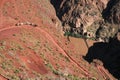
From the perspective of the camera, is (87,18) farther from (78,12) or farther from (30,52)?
(30,52)

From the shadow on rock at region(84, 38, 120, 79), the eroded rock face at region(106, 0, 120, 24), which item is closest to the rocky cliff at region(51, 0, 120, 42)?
the eroded rock face at region(106, 0, 120, 24)

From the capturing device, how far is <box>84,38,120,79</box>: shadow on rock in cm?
7374

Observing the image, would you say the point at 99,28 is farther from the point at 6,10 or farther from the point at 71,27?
the point at 6,10

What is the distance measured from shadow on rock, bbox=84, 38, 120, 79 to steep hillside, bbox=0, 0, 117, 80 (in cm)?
2263

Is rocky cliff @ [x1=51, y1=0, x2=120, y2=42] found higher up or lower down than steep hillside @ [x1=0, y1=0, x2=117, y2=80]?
lower down

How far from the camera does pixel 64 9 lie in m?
111

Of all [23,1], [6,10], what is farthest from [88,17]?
[6,10]

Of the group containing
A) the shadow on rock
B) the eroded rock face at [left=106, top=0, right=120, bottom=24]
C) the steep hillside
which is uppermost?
the steep hillside

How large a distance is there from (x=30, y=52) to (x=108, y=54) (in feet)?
150

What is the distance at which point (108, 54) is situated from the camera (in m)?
81.9

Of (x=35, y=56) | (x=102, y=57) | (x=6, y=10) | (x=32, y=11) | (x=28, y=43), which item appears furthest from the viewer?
(x=102, y=57)

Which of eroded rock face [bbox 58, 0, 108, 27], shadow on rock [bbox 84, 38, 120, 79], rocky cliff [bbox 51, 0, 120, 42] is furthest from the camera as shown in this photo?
eroded rock face [bbox 58, 0, 108, 27]

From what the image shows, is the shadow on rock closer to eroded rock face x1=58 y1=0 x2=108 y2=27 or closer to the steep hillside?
eroded rock face x1=58 y1=0 x2=108 y2=27

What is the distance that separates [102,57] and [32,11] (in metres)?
28.3
